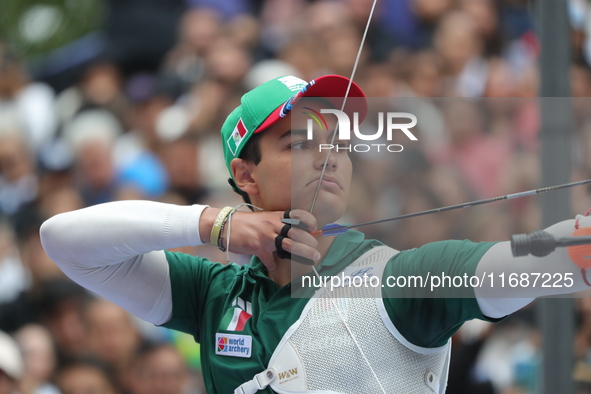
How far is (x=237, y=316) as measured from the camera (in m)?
1.92

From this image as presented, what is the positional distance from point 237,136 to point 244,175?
102 millimetres

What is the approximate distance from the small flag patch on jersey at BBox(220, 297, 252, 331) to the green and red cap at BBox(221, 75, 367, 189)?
1.26 feet

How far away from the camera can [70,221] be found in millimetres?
1975

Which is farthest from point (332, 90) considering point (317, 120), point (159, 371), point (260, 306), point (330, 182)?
point (159, 371)

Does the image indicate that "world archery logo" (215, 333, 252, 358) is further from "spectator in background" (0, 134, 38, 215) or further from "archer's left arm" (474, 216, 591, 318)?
"spectator in background" (0, 134, 38, 215)

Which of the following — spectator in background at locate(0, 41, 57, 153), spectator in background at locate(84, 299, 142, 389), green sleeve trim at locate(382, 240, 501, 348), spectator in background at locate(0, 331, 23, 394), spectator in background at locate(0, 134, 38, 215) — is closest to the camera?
green sleeve trim at locate(382, 240, 501, 348)

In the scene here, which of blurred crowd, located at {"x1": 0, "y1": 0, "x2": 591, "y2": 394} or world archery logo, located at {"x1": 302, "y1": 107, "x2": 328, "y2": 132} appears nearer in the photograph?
blurred crowd, located at {"x1": 0, "y1": 0, "x2": 591, "y2": 394}

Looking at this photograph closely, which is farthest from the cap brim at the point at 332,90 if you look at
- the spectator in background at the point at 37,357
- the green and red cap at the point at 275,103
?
the spectator in background at the point at 37,357

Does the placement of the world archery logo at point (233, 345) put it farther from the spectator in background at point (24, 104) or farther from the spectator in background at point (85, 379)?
the spectator in background at point (24, 104)

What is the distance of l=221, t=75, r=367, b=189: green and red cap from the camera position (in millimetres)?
1853

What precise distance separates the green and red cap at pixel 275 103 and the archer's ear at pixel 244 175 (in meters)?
0.02

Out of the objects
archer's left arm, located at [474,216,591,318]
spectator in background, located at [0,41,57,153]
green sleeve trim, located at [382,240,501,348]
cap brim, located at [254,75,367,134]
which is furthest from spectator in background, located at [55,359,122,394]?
archer's left arm, located at [474,216,591,318]

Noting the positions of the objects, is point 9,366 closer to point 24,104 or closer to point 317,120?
point 24,104

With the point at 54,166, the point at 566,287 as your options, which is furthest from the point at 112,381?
the point at 566,287
